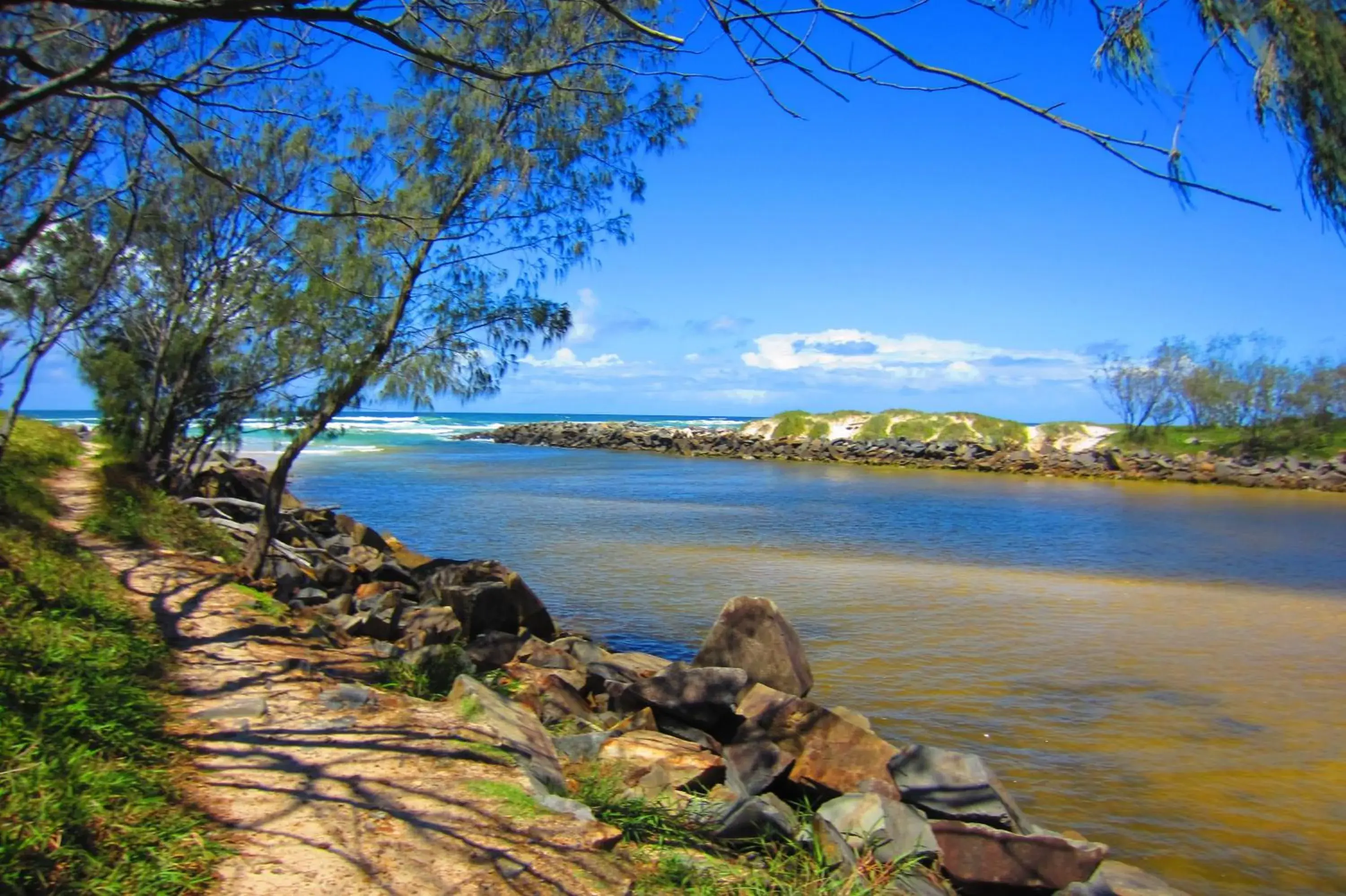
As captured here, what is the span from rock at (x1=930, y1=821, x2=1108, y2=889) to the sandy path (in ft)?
6.99

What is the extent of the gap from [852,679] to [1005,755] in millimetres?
2213

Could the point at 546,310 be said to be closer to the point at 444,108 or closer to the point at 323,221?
the point at 444,108

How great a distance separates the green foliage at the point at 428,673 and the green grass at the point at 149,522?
4.63 metres

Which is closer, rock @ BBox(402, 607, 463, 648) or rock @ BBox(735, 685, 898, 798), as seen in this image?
rock @ BBox(735, 685, 898, 798)

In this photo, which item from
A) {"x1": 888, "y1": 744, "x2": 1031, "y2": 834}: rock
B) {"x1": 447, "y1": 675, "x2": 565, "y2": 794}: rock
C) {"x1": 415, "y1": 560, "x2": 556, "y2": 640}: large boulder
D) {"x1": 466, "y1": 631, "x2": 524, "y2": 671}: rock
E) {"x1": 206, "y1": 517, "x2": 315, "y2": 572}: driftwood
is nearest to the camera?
{"x1": 447, "y1": 675, "x2": 565, "y2": 794}: rock

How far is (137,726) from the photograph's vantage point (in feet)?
15.8

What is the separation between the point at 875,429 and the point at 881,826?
176ft

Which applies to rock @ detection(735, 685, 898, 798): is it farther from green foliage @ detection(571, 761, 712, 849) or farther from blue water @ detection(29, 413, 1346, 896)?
blue water @ detection(29, 413, 1346, 896)

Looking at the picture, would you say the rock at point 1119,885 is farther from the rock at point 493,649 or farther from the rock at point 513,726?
the rock at point 493,649

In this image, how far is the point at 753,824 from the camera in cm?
492

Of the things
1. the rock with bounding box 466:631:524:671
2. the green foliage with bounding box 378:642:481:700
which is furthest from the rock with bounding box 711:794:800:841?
the rock with bounding box 466:631:524:671

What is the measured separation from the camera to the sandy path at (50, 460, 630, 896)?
382cm

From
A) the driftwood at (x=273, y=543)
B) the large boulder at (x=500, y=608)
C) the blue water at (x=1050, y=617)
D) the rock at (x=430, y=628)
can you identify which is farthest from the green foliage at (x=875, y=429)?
the rock at (x=430, y=628)

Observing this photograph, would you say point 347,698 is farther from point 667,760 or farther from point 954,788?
point 954,788
